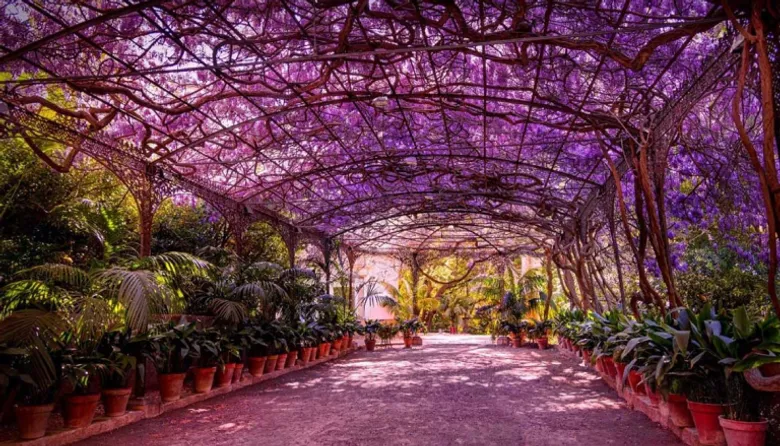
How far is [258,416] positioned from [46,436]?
73.0 inches

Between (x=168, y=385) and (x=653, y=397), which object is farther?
(x=168, y=385)

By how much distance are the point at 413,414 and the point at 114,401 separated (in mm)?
2719

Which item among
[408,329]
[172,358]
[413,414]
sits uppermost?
[408,329]

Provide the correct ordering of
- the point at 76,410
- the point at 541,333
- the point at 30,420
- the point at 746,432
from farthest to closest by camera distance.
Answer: the point at 541,333
the point at 76,410
the point at 30,420
the point at 746,432

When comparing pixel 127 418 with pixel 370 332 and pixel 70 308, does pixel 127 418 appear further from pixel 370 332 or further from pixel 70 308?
pixel 370 332

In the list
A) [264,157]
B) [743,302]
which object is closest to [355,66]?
[264,157]

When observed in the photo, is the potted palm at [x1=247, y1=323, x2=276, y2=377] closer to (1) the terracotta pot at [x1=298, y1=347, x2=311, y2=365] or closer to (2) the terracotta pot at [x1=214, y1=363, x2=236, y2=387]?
(2) the terracotta pot at [x1=214, y1=363, x2=236, y2=387]

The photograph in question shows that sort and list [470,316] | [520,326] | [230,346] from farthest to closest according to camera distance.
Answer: [470,316], [520,326], [230,346]

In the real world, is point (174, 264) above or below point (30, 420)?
above

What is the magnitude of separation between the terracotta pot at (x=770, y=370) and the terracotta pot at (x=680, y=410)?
2.81 ft

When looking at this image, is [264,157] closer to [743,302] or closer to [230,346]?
[230,346]

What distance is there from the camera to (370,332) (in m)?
14.5

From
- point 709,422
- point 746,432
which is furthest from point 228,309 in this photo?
point 746,432

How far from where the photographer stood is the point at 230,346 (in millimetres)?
6434
